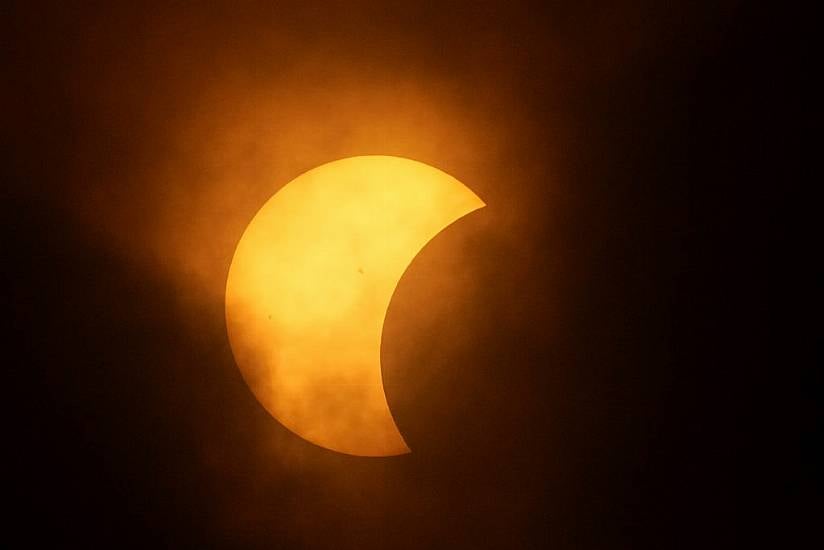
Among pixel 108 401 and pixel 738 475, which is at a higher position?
pixel 108 401

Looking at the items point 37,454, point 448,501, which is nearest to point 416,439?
point 448,501

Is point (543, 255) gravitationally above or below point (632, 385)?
above

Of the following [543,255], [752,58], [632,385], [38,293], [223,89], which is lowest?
[632,385]

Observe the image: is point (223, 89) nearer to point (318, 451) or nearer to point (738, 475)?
point (318, 451)

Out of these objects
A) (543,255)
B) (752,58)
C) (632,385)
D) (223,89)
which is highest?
(752,58)

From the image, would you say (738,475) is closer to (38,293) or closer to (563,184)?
(563,184)

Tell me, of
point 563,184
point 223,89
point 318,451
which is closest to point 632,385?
point 563,184
